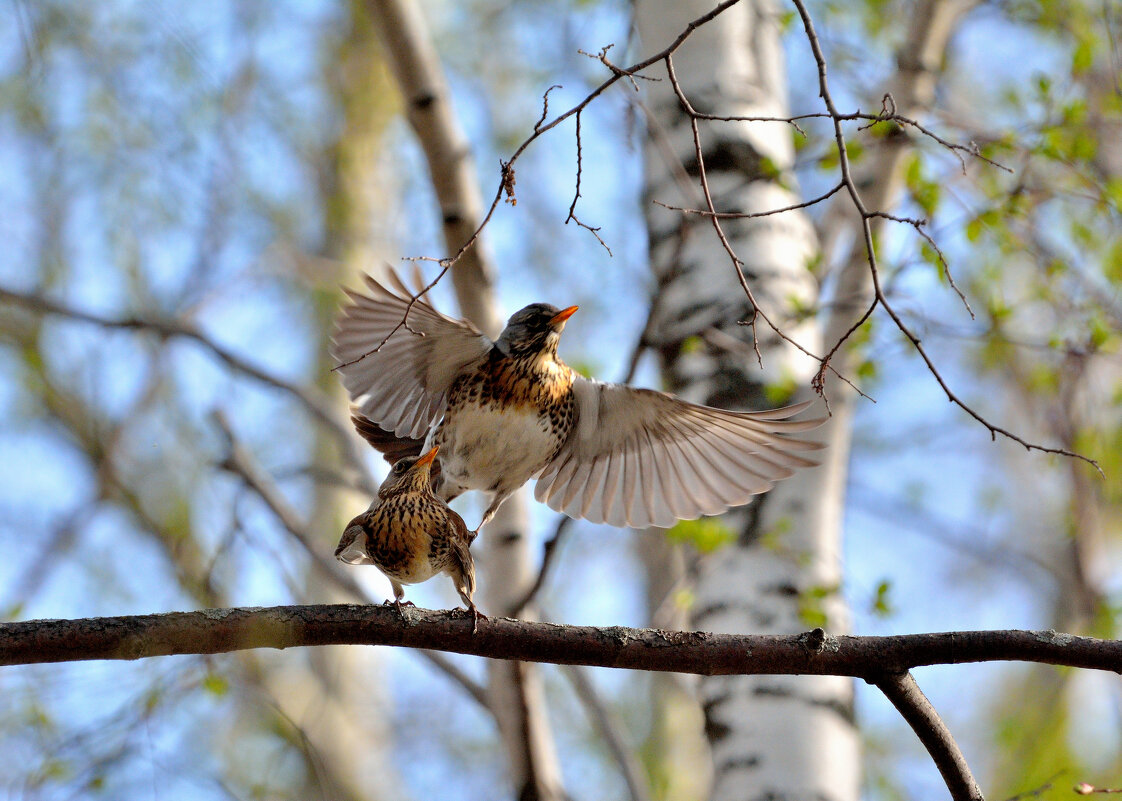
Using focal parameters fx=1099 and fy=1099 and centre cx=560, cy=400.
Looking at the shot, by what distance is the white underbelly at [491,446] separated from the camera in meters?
4.26

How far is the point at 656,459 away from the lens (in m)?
4.75

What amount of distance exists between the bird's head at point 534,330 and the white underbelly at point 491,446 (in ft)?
0.84

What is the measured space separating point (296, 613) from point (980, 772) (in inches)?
338

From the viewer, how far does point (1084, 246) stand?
5.43 metres

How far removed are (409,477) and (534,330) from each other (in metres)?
0.90

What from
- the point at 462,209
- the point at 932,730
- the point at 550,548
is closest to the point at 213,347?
the point at 462,209

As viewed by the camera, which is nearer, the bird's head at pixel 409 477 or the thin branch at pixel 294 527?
the bird's head at pixel 409 477

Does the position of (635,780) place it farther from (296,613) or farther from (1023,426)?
(1023,426)

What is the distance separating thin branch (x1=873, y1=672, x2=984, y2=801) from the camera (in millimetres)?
2656

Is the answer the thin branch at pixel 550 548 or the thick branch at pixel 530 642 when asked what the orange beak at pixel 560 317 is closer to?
the thin branch at pixel 550 548

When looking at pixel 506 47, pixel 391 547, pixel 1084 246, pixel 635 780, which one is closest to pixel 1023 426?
pixel 1084 246

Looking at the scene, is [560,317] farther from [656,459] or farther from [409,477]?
[409,477]

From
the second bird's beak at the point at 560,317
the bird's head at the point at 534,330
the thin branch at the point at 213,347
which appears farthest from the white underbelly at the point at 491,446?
the thin branch at the point at 213,347

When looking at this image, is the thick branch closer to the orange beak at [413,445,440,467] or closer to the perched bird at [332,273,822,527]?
the orange beak at [413,445,440,467]
